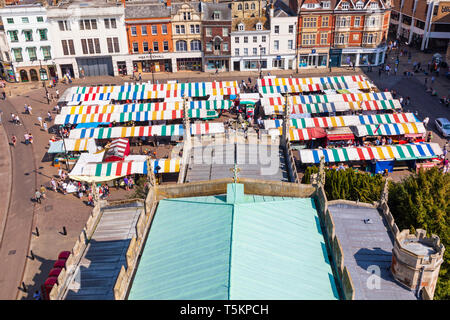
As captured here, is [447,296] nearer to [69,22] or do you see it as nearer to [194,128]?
→ [194,128]

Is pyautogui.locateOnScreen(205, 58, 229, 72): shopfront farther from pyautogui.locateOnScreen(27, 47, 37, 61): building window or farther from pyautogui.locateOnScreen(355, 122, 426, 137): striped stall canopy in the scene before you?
pyautogui.locateOnScreen(355, 122, 426, 137): striped stall canopy

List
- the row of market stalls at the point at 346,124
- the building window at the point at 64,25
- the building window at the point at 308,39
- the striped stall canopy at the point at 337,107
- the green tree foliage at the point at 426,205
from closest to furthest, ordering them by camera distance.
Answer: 1. the green tree foliage at the point at 426,205
2. the row of market stalls at the point at 346,124
3. the striped stall canopy at the point at 337,107
4. the building window at the point at 64,25
5. the building window at the point at 308,39

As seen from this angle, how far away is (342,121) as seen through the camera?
6019cm

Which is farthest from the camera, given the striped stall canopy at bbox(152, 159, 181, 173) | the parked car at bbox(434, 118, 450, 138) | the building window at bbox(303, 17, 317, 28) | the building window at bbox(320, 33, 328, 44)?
the building window at bbox(320, 33, 328, 44)

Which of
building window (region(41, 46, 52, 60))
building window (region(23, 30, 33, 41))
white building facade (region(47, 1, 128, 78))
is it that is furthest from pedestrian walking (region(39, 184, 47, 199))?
building window (region(23, 30, 33, 41))

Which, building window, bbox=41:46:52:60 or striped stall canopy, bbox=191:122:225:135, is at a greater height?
building window, bbox=41:46:52:60

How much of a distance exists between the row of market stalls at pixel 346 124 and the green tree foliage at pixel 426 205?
13315 millimetres

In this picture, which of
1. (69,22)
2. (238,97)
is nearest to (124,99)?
(238,97)

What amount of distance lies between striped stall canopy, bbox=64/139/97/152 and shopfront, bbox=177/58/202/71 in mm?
39858

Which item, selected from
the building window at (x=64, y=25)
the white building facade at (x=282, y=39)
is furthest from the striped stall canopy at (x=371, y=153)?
the building window at (x=64, y=25)

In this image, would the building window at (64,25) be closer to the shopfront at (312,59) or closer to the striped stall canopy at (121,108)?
the striped stall canopy at (121,108)

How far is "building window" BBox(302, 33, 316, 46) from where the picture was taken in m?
88.9

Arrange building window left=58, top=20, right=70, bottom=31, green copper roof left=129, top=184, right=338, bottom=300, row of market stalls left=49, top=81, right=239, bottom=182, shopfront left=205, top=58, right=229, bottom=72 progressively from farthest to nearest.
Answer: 1. shopfront left=205, top=58, right=229, bottom=72
2. building window left=58, top=20, right=70, bottom=31
3. row of market stalls left=49, top=81, right=239, bottom=182
4. green copper roof left=129, top=184, right=338, bottom=300

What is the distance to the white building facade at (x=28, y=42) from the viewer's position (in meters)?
83.6
